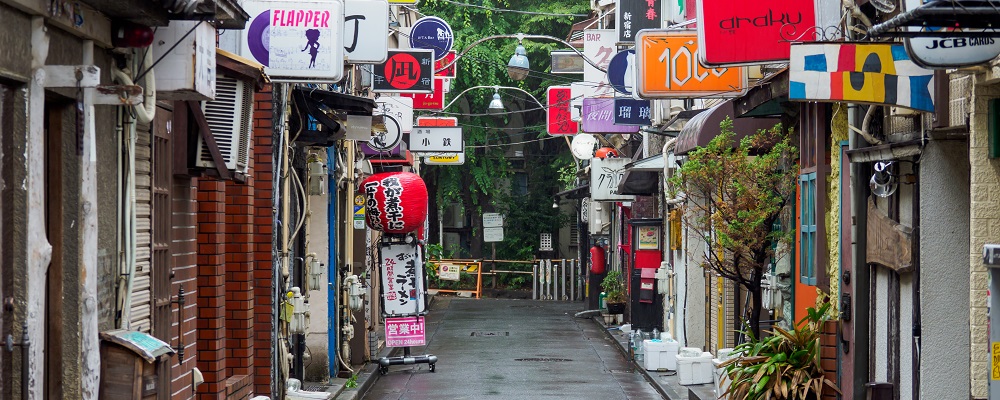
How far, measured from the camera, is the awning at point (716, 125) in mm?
15906

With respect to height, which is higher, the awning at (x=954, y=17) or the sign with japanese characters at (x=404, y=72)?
the sign with japanese characters at (x=404, y=72)

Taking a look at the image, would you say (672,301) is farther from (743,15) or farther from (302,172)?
(743,15)

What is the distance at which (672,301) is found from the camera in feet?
80.6

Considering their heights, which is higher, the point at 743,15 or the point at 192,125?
the point at 743,15

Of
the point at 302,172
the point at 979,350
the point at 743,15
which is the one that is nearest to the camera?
the point at 979,350

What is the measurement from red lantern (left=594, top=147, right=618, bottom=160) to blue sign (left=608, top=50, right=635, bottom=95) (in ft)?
27.7

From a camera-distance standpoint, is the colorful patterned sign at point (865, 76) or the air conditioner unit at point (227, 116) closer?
the colorful patterned sign at point (865, 76)

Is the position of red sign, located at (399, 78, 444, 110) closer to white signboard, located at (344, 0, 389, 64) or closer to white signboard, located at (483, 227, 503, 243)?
white signboard, located at (344, 0, 389, 64)

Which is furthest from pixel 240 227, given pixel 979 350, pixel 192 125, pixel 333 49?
pixel 979 350

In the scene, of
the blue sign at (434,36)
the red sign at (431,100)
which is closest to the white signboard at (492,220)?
the red sign at (431,100)

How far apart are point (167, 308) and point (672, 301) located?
1647cm

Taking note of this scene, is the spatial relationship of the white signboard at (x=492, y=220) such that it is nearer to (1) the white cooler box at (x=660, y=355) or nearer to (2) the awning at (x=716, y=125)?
(1) the white cooler box at (x=660, y=355)

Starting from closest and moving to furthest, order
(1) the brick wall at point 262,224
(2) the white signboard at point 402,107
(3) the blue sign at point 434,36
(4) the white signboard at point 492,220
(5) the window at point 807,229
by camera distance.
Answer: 1. (5) the window at point 807,229
2. (1) the brick wall at point 262,224
3. (3) the blue sign at point 434,36
4. (2) the white signboard at point 402,107
5. (4) the white signboard at point 492,220

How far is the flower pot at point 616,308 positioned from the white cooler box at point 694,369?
14.4 m
